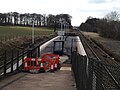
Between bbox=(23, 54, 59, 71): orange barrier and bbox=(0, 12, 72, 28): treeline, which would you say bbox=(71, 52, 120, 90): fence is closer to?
bbox=(23, 54, 59, 71): orange barrier

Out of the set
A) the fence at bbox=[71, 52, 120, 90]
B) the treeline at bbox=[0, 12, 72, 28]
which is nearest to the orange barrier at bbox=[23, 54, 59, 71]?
the fence at bbox=[71, 52, 120, 90]

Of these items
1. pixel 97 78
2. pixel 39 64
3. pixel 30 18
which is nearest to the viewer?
pixel 97 78

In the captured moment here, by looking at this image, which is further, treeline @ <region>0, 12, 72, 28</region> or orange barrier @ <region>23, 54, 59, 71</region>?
treeline @ <region>0, 12, 72, 28</region>

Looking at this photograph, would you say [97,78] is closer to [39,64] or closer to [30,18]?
[39,64]

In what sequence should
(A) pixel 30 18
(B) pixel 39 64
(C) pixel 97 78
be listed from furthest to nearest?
1. (A) pixel 30 18
2. (B) pixel 39 64
3. (C) pixel 97 78

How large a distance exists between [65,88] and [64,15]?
175m

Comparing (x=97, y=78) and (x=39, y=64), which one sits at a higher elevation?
(x=97, y=78)

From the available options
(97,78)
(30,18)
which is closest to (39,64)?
(97,78)

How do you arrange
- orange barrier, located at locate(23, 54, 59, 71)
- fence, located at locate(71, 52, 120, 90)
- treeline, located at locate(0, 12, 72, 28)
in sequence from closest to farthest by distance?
fence, located at locate(71, 52, 120, 90) < orange barrier, located at locate(23, 54, 59, 71) < treeline, located at locate(0, 12, 72, 28)

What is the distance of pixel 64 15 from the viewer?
186875mm

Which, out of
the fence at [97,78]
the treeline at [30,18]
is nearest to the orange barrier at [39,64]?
the fence at [97,78]

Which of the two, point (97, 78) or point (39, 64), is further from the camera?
point (39, 64)

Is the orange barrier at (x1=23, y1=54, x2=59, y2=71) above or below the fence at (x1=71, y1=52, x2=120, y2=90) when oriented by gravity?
below

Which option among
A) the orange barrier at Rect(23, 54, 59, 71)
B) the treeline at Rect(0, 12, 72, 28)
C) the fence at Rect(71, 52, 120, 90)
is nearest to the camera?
the fence at Rect(71, 52, 120, 90)
